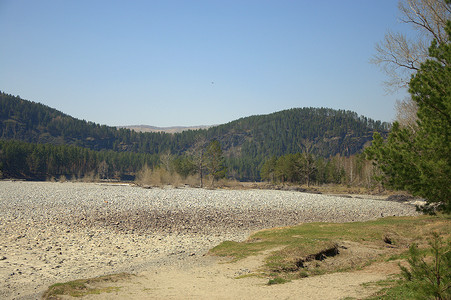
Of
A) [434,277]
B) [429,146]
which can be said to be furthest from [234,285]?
[429,146]

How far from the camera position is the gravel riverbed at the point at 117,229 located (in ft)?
47.8

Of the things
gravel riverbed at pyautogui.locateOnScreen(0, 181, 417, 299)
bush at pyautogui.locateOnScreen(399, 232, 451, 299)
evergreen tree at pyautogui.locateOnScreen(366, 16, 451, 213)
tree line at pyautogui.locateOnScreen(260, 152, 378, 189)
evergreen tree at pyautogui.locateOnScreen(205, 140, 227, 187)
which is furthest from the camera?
tree line at pyautogui.locateOnScreen(260, 152, 378, 189)

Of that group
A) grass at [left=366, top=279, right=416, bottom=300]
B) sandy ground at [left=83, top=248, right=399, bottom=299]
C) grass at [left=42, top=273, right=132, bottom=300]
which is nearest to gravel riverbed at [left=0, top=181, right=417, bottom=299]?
grass at [left=42, top=273, right=132, bottom=300]

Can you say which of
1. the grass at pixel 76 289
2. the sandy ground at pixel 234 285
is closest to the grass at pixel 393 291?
the sandy ground at pixel 234 285

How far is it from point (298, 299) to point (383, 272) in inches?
141

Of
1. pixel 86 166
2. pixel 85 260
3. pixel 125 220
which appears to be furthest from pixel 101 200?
pixel 86 166

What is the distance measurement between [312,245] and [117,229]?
12.8 meters

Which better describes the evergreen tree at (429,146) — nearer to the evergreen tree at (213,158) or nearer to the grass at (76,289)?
the grass at (76,289)

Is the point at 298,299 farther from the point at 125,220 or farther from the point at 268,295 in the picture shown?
the point at 125,220

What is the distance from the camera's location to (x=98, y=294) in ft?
32.7

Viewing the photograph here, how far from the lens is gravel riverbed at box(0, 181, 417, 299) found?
14571 millimetres

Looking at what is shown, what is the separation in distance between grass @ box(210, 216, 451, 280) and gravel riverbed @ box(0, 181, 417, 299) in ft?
8.23

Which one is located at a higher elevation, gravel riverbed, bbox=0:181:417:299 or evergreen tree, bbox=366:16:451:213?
evergreen tree, bbox=366:16:451:213

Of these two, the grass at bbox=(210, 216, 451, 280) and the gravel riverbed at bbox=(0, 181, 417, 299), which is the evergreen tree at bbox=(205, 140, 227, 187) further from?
the grass at bbox=(210, 216, 451, 280)
